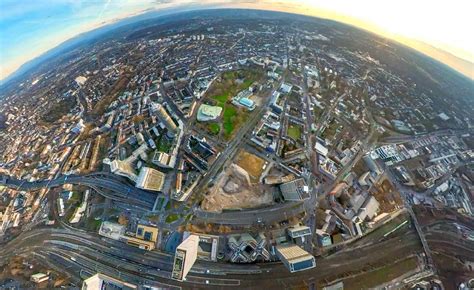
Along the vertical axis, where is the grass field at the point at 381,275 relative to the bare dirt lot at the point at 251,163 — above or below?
below

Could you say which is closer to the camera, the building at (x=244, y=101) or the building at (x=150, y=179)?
the building at (x=150, y=179)

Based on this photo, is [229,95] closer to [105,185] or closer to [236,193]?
[236,193]

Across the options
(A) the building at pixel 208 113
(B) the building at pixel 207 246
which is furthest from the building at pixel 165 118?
(B) the building at pixel 207 246

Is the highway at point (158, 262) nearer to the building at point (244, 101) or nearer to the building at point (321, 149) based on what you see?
the building at point (321, 149)

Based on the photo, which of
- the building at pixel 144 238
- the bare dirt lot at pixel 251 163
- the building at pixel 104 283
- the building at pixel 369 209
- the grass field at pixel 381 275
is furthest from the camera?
the bare dirt lot at pixel 251 163

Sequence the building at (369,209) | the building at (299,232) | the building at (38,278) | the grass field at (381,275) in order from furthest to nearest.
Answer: the building at (369,209)
the building at (299,232)
the grass field at (381,275)
the building at (38,278)

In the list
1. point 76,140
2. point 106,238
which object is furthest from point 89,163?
point 106,238
